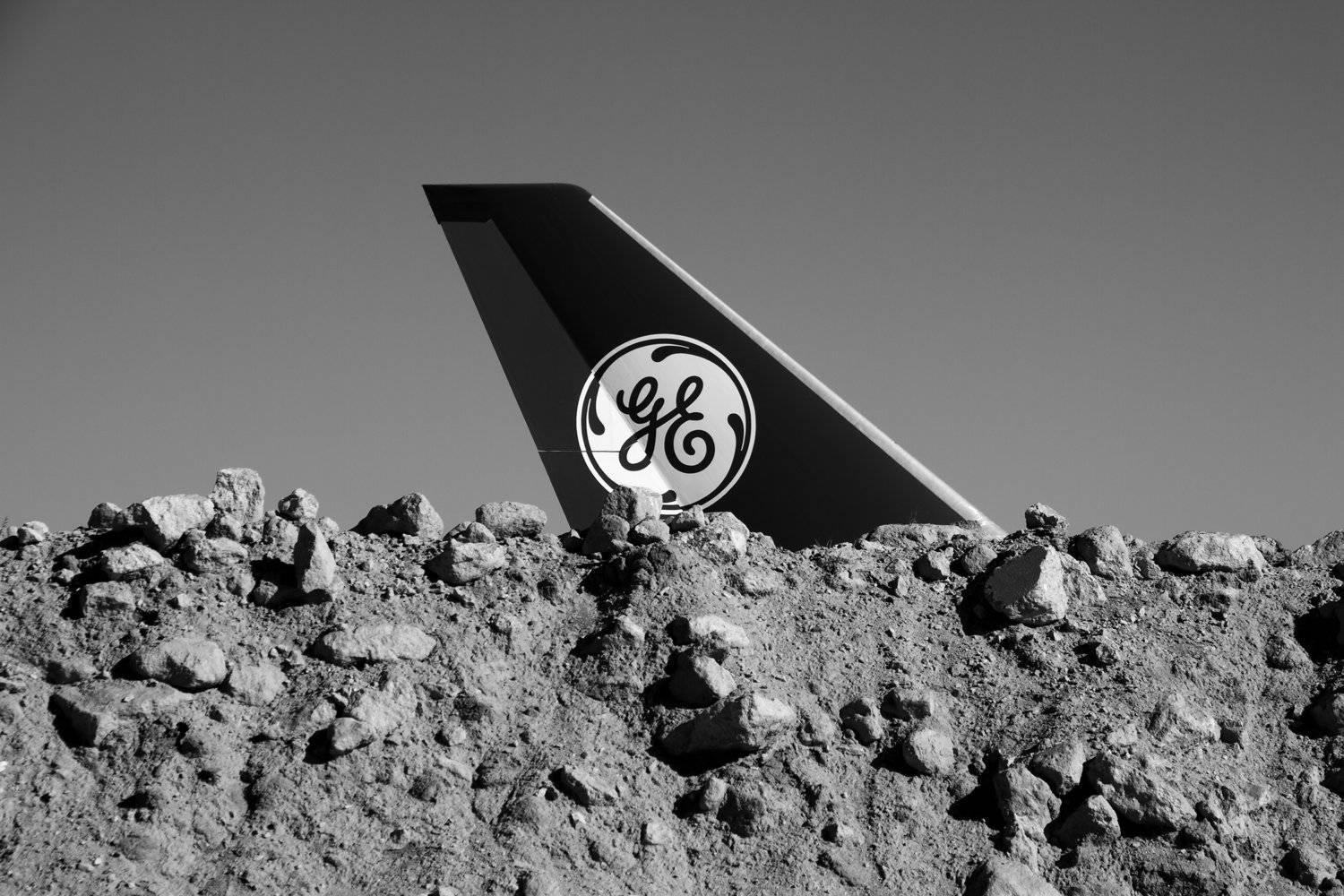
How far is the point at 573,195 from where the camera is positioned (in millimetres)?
10484

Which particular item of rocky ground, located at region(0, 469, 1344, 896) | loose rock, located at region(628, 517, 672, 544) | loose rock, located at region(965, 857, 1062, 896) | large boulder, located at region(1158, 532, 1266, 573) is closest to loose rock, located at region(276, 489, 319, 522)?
rocky ground, located at region(0, 469, 1344, 896)

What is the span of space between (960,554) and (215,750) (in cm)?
375

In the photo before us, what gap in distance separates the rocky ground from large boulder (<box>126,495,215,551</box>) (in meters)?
0.02

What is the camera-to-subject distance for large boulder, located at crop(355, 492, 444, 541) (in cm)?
633

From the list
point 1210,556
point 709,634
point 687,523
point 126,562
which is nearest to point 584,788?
point 709,634

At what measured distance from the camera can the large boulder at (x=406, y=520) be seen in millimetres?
6328

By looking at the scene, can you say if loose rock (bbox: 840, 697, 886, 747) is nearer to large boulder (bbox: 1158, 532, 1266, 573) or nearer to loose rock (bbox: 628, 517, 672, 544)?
loose rock (bbox: 628, 517, 672, 544)

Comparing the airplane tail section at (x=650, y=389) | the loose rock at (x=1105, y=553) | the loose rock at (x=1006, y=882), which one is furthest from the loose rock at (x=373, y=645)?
the airplane tail section at (x=650, y=389)

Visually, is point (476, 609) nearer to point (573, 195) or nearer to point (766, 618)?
point (766, 618)

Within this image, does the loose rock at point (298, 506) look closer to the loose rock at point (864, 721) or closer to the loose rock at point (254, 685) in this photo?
the loose rock at point (254, 685)

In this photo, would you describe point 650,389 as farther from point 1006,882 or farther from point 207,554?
point 1006,882

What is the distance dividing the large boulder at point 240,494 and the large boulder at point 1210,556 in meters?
4.66

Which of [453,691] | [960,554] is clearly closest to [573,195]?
[960,554]

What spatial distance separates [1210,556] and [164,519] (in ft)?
17.1
